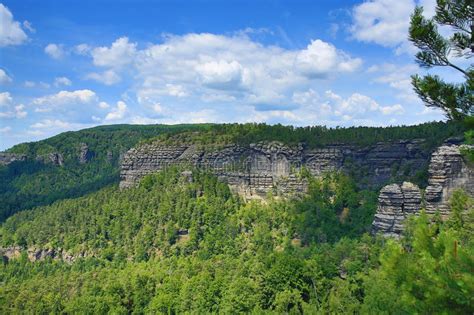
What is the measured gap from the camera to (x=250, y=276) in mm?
62969

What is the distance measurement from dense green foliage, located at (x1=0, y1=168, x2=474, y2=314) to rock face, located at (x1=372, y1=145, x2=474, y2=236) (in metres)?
3.73

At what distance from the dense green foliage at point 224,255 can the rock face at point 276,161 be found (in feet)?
11.1

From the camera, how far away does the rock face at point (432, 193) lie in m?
72.9

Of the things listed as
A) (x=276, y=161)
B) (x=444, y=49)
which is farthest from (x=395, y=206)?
(x=444, y=49)

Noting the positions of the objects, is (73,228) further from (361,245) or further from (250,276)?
(361,245)

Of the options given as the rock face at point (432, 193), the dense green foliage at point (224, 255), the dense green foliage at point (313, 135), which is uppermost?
the dense green foliage at point (313, 135)

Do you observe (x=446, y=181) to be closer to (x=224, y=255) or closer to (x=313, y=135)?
(x=313, y=135)

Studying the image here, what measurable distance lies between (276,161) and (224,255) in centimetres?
2939

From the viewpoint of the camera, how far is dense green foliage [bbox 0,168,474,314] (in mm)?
28156

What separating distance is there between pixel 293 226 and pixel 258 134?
30.9m

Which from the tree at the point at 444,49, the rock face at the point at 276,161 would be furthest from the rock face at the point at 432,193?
the tree at the point at 444,49

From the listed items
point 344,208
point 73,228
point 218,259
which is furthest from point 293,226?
point 73,228

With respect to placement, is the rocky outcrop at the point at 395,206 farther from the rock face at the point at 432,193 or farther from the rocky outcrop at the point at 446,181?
the rocky outcrop at the point at 446,181

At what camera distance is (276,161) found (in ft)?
345
